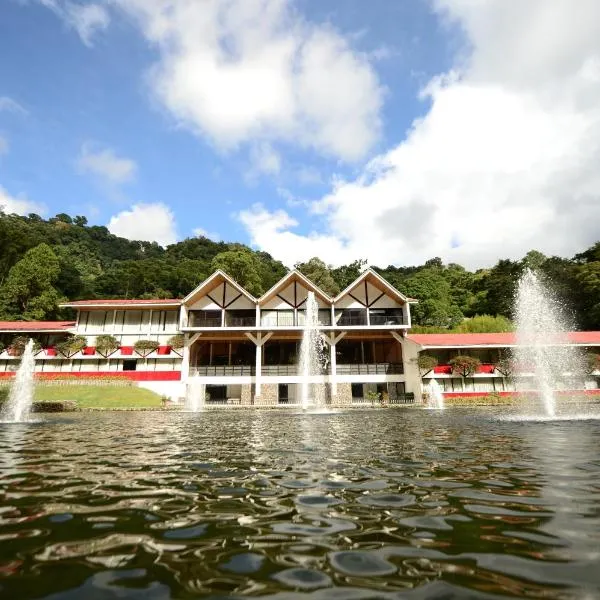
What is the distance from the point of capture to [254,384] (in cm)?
3597

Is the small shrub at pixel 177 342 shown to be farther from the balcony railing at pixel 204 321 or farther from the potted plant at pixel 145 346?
the balcony railing at pixel 204 321

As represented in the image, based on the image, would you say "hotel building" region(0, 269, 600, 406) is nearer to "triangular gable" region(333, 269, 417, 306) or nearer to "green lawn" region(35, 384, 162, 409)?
"triangular gable" region(333, 269, 417, 306)

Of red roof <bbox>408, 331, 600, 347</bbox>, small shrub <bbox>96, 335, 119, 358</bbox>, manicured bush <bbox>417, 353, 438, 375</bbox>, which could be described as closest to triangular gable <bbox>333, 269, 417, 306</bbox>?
red roof <bbox>408, 331, 600, 347</bbox>

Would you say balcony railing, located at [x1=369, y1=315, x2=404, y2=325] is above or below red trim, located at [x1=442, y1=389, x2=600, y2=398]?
above

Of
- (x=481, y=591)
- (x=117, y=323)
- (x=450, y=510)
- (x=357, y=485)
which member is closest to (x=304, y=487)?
(x=357, y=485)

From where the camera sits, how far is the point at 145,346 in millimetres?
36625

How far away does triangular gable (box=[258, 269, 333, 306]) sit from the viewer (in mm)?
36625

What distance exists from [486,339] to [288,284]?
17116 mm

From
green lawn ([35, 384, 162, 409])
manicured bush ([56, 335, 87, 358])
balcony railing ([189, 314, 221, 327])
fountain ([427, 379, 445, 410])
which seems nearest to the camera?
green lawn ([35, 384, 162, 409])

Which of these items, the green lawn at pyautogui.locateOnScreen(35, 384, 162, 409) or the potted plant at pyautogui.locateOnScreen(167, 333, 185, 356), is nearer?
the green lawn at pyautogui.locateOnScreen(35, 384, 162, 409)

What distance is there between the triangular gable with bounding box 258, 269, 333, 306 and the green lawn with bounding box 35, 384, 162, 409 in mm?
12018

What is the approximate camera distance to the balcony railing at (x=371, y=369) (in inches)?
1396

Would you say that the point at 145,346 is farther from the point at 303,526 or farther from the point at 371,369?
the point at 303,526

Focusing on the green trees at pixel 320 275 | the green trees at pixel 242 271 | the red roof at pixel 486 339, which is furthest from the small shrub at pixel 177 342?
the green trees at pixel 320 275
